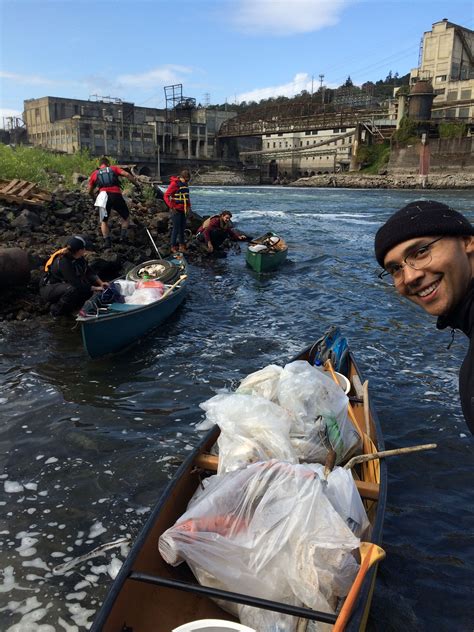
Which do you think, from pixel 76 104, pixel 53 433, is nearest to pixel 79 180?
pixel 53 433

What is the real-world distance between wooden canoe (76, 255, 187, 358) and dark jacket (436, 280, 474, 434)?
6.34 meters

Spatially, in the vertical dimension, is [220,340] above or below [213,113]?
below

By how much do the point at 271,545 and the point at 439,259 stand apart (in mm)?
1868

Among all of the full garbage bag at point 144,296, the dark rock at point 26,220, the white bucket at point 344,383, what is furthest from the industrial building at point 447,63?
the white bucket at point 344,383

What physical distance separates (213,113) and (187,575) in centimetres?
11620

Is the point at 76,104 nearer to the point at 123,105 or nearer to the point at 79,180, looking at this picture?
the point at 123,105

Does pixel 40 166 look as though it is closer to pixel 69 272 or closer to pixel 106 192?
pixel 106 192

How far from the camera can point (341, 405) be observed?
456 centimetres

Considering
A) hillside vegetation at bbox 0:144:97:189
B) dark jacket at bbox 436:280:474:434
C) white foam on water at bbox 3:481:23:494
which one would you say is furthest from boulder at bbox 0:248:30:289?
dark jacket at bbox 436:280:474:434

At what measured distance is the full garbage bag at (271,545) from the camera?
8.66 feet

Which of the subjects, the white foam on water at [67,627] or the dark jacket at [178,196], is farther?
the dark jacket at [178,196]

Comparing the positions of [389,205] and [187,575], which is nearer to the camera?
[187,575]

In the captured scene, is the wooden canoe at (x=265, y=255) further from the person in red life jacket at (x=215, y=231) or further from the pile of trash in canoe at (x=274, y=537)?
the pile of trash in canoe at (x=274, y=537)

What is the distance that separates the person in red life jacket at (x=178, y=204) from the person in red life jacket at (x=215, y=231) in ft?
5.49
